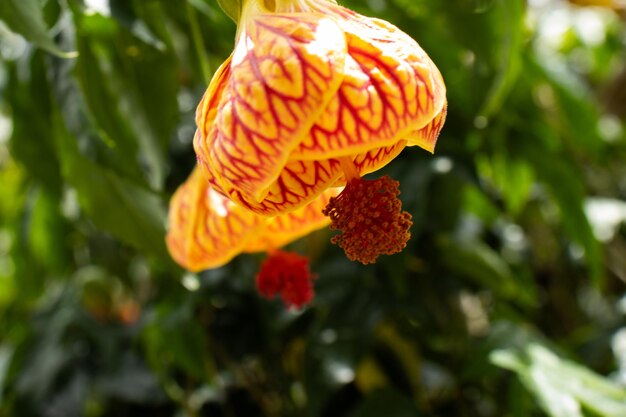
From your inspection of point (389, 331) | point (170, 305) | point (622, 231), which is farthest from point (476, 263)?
point (622, 231)

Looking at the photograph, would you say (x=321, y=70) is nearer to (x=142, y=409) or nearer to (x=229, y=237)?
(x=229, y=237)

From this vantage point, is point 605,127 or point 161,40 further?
point 605,127

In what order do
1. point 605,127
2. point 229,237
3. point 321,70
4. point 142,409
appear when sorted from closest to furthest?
point 321,70 → point 229,237 → point 142,409 → point 605,127

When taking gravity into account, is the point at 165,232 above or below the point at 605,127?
above

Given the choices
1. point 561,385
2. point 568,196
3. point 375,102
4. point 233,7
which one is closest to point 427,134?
point 375,102

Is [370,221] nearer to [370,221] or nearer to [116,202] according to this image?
[370,221]

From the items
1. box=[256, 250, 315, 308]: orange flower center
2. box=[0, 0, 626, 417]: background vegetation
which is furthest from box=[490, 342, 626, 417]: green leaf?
box=[256, 250, 315, 308]: orange flower center

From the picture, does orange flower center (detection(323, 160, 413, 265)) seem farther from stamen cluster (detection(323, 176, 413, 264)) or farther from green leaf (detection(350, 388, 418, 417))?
green leaf (detection(350, 388, 418, 417))
